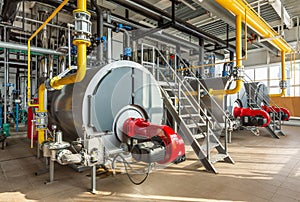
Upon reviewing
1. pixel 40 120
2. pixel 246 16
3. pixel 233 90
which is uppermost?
pixel 246 16

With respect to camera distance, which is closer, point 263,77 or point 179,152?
point 179,152

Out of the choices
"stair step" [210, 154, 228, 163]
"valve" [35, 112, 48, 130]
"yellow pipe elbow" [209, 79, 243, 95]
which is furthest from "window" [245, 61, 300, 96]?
"valve" [35, 112, 48, 130]

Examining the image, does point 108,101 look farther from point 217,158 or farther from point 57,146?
point 217,158

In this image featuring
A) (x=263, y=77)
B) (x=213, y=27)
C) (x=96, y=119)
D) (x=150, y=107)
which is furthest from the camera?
(x=263, y=77)

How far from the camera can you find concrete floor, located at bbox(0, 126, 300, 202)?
2.03 metres

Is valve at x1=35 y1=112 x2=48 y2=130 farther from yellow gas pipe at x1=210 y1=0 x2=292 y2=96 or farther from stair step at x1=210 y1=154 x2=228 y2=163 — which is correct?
yellow gas pipe at x1=210 y1=0 x2=292 y2=96

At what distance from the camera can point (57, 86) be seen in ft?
8.52

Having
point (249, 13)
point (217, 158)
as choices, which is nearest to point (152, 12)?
point (249, 13)

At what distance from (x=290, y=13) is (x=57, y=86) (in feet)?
23.1

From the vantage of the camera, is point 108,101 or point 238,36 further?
point 238,36

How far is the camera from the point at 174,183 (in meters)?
2.35

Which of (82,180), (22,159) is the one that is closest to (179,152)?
(82,180)

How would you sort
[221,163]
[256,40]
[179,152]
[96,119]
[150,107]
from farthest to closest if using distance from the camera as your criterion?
[256,40]
[221,163]
[150,107]
[96,119]
[179,152]

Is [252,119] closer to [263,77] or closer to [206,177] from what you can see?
[206,177]
